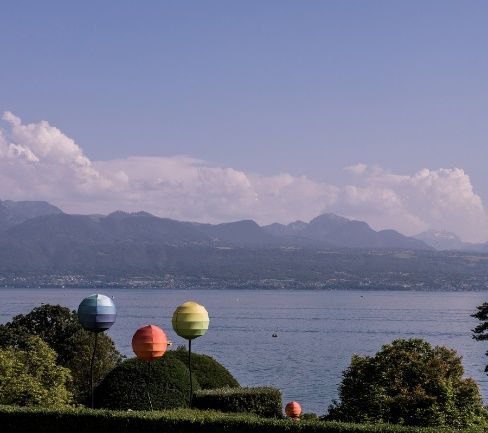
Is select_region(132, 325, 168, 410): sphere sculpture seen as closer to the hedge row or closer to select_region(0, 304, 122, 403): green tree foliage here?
the hedge row

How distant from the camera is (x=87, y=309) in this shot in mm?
31438

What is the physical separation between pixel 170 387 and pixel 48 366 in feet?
51.8

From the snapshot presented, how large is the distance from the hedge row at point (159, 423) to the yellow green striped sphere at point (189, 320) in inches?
155

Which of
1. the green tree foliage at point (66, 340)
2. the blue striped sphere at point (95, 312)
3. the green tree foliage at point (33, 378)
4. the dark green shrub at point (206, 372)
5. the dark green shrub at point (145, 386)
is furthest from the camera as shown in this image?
the green tree foliage at point (66, 340)

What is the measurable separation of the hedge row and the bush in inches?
81.3

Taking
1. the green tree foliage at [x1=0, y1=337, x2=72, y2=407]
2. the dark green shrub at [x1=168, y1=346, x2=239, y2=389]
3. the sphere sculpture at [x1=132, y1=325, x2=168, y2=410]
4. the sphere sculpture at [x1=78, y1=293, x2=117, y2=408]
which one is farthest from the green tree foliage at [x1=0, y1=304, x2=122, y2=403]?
the sphere sculpture at [x1=132, y1=325, x2=168, y2=410]

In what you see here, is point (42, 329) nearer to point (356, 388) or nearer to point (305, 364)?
point (356, 388)

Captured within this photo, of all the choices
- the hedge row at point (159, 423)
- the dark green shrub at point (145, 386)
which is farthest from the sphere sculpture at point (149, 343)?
the dark green shrub at point (145, 386)

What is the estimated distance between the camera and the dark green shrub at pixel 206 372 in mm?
38094

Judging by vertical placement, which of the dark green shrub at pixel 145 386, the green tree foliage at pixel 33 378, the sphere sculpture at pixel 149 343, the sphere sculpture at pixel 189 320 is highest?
the sphere sculpture at pixel 189 320

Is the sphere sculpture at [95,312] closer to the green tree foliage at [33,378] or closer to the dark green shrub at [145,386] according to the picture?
the dark green shrub at [145,386]

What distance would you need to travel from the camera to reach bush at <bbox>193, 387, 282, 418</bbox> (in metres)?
31.0

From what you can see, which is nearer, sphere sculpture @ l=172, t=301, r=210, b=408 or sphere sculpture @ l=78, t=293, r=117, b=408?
sphere sculpture @ l=78, t=293, r=117, b=408

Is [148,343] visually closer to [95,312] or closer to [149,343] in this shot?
[149,343]
